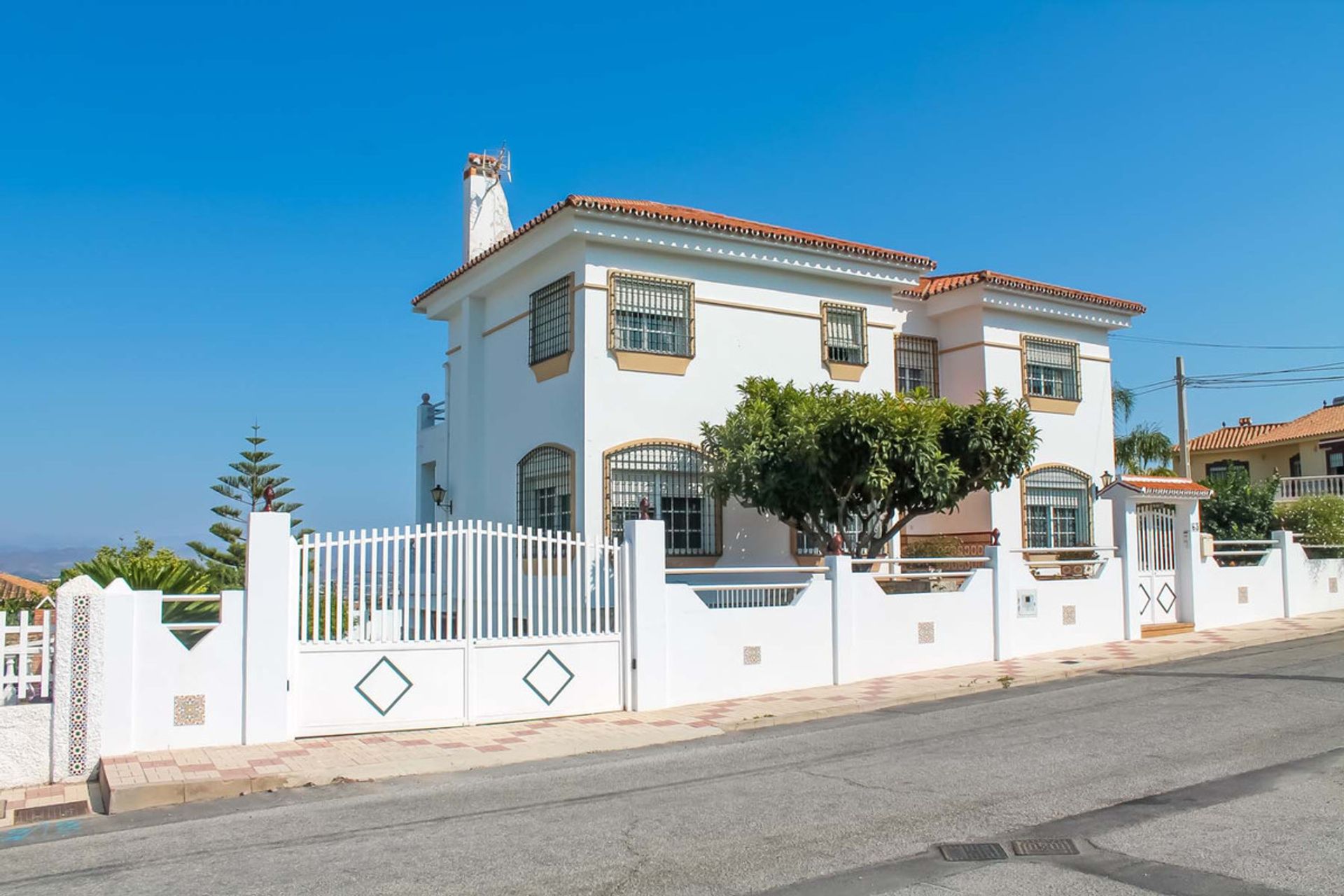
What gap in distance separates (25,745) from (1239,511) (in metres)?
26.1

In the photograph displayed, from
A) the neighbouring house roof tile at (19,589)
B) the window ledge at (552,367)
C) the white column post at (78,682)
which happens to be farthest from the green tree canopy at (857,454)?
the neighbouring house roof tile at (19,589)

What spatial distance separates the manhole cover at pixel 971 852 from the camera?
244 inches

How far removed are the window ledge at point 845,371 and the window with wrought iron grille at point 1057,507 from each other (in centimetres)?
460

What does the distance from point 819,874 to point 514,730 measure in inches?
237

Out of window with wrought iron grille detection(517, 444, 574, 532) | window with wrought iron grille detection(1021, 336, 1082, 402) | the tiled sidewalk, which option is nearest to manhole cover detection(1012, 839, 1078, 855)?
the tiled sidewalk

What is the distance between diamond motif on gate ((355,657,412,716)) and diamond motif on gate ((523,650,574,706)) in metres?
1.41

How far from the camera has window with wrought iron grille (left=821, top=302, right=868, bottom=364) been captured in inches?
774

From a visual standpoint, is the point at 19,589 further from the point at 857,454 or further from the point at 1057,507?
the point at 1057,507

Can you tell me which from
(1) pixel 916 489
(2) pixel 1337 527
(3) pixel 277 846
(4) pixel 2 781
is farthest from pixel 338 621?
(2) pixel 1337 527

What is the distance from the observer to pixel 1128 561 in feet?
61.4

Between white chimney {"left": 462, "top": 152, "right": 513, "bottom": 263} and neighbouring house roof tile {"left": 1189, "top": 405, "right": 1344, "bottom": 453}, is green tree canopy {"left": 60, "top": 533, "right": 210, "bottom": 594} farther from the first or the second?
neighbouring house roof tile {"left": 1189, "top": 405, "right": 1344, "bottom": 453}

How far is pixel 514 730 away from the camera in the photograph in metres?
11.4

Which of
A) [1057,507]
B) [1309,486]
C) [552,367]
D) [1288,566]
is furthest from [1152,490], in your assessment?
[1309,486]

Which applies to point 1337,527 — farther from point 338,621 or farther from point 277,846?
point 277,846
